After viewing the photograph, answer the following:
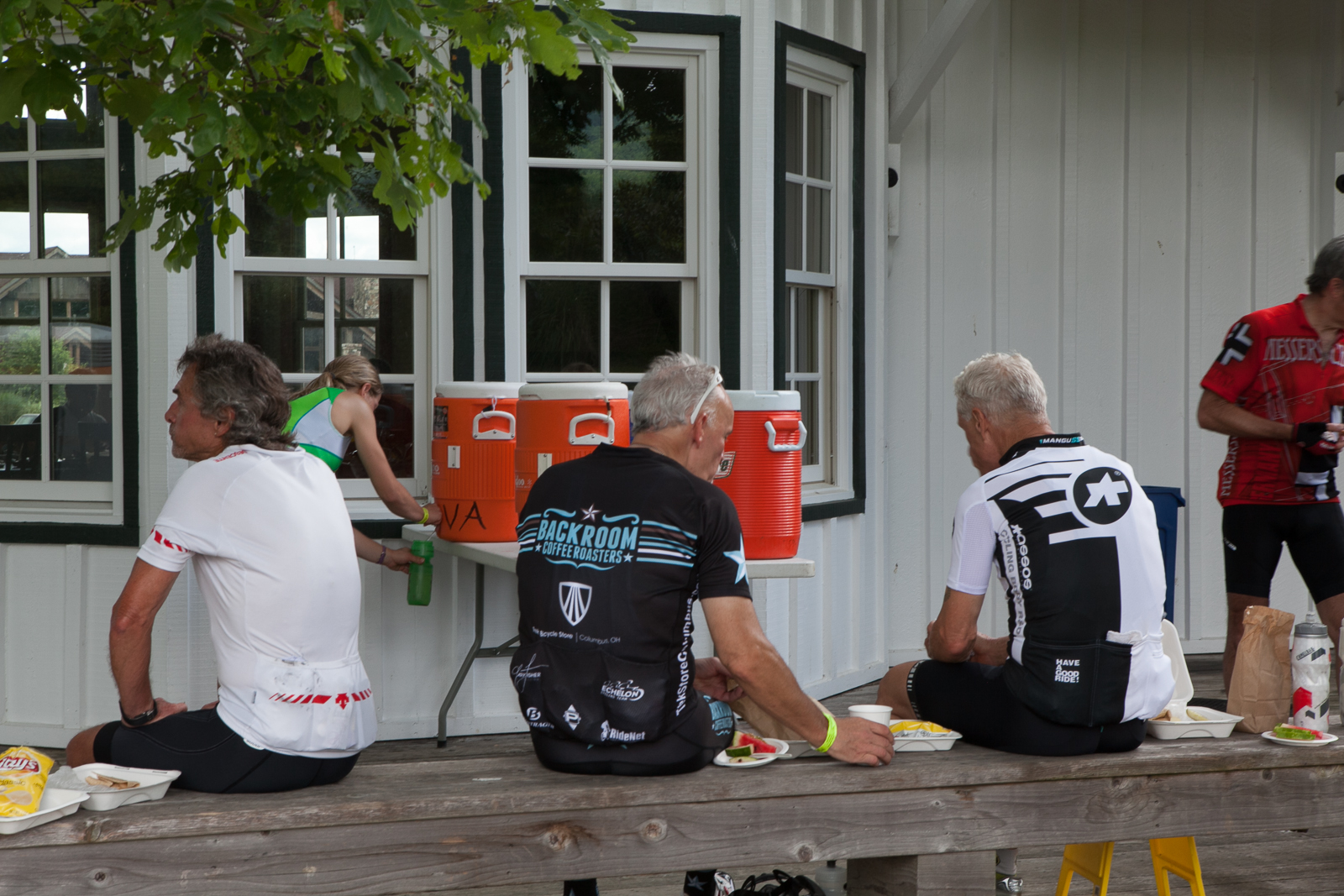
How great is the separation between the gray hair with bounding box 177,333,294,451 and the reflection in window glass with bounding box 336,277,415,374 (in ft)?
7.64

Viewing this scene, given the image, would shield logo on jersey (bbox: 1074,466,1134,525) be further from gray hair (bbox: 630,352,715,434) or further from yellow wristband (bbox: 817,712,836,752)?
gray hair (bbox: 630,352,715,434)

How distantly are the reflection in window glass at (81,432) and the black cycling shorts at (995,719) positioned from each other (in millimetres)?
3477

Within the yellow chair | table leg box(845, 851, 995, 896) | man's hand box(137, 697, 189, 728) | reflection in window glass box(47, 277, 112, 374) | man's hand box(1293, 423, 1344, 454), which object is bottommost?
the yellow chair

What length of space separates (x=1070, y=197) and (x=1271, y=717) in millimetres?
3919

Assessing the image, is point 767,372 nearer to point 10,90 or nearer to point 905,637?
point 905,637

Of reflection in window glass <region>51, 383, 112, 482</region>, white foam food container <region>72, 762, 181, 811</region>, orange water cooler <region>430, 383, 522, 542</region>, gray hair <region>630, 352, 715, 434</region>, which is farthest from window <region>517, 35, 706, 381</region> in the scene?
white foam food container <region>72, 762, 181, 811</region>

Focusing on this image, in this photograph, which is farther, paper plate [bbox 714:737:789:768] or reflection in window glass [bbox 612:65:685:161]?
reflection in window glass [bbox 612:65:685:161]

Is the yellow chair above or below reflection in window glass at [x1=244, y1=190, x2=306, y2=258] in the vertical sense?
below

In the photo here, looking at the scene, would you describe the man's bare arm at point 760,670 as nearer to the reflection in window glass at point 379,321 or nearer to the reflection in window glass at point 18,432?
the reflection in window glass at point 379,321

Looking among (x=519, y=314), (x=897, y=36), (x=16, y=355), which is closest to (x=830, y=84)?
(x=897, y=36)

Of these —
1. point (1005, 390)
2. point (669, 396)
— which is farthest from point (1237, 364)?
point (669, 396)

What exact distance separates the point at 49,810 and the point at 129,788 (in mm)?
146

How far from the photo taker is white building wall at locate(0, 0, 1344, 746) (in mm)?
5973

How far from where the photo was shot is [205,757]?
2.46 meters
